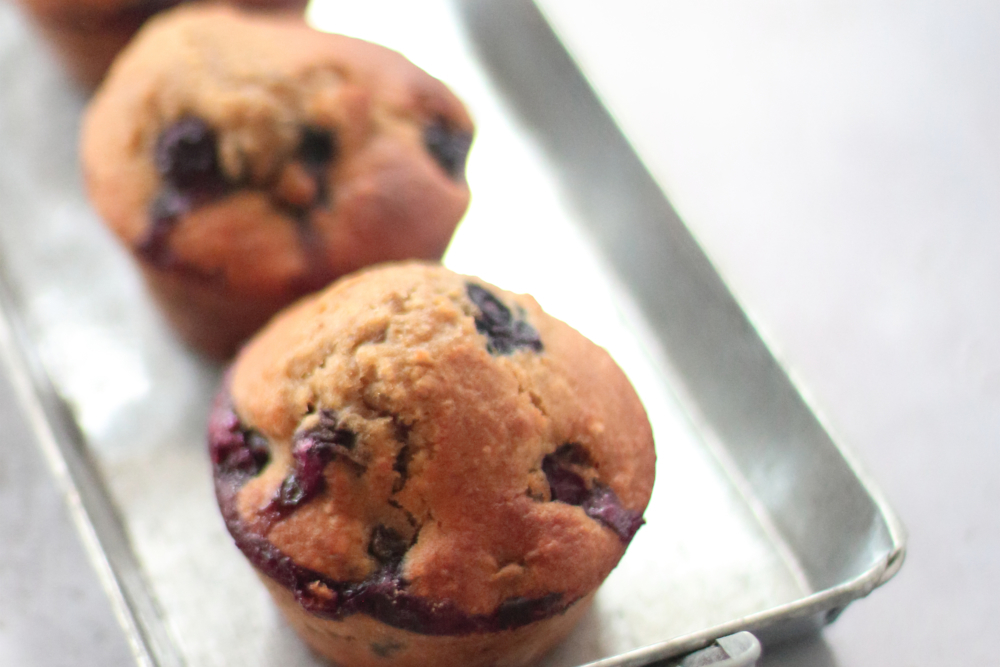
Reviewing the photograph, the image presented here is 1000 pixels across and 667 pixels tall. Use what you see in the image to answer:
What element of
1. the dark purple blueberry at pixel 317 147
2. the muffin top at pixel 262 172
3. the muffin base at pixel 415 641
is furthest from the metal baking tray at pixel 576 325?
the dark purple blueberry at pixel 317 147

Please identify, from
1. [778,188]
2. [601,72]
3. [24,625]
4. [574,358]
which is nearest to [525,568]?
[574,358]

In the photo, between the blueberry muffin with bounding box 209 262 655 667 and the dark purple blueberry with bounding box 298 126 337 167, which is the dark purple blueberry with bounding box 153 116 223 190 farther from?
the blueberry muffin with bounding box 209 262 655 667

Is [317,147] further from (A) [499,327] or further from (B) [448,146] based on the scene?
(A) [499,327]

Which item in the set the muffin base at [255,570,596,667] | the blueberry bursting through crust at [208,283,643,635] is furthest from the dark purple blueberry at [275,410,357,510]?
the muffin base at [255,570,596,667]

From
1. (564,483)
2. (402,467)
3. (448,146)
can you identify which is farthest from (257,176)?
(564,483)

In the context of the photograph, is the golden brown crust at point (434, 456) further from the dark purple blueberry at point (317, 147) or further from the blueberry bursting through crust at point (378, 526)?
the dark purple blueberry at point (317, 147)

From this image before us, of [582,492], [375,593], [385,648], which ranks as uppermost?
[582,492]

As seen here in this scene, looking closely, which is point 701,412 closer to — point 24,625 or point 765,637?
point 765,637
